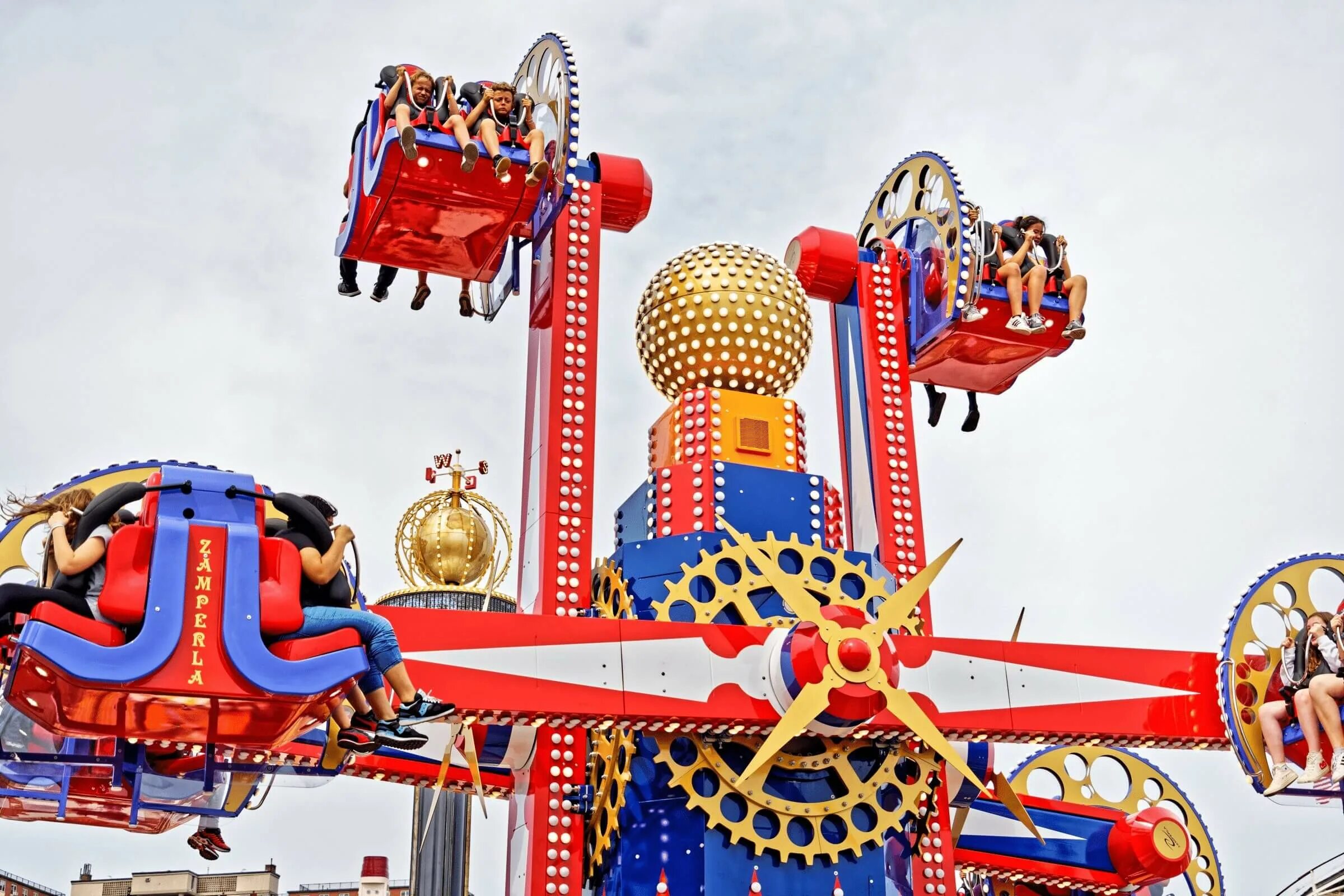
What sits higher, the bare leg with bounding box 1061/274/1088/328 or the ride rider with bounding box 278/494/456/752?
the bare leg with bounding box 1061/274/1088/328

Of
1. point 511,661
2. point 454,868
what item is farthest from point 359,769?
point 454,868

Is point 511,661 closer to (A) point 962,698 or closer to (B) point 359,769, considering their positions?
(B) point 359,769

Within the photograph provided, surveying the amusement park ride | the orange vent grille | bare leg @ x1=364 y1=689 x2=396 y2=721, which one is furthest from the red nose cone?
bare leg @ x1=364 y1=689 x2=396 y2=721

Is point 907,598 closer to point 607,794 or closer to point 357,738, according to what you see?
point 607,794

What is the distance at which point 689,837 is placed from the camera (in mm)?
14891

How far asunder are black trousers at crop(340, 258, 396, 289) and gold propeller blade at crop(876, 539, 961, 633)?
6.77 metres

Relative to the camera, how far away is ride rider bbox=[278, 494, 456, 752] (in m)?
11.2

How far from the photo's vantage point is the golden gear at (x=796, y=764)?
49.0 feet

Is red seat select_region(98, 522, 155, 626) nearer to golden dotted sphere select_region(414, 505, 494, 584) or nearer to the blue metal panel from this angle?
the blue metal panel

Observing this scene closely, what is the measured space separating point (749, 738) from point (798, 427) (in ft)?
12.6

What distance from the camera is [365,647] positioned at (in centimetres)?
1125

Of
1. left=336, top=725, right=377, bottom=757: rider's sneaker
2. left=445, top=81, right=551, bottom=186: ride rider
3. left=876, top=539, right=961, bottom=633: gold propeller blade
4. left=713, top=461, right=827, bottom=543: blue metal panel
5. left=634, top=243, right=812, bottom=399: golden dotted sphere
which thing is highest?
left=445, top=81, right=551, bottom=186: ride rider

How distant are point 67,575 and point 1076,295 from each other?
1206 cm

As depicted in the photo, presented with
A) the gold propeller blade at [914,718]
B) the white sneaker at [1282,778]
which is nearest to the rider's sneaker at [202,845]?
the gold propeller blade at [914,718]
